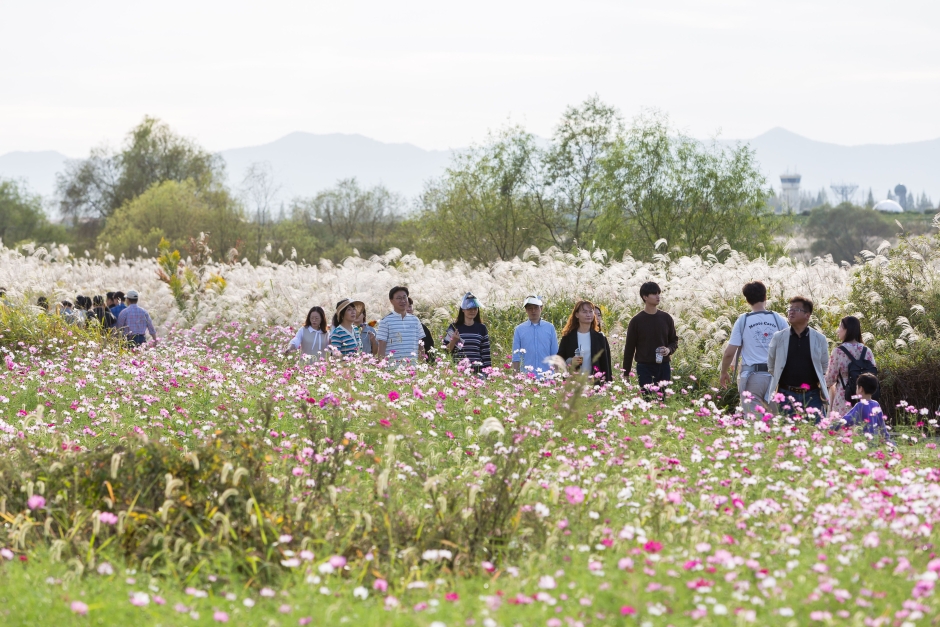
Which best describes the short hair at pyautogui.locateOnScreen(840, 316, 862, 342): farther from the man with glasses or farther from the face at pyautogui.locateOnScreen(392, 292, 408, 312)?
the face at pyautogui.locateOnScreen(392, 292, 408, 312)

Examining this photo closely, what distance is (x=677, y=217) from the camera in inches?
1035

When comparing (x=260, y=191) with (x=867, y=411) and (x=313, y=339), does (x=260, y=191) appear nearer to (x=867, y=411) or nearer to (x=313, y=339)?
(x=313, y=339)

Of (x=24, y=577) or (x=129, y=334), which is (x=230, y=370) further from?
(x=24, y=577)

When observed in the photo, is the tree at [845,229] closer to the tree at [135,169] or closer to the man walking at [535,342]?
the tree at [135,169]

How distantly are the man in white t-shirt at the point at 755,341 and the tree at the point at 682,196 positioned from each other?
16.1m

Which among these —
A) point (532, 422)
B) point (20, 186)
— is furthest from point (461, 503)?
point (20, 186)

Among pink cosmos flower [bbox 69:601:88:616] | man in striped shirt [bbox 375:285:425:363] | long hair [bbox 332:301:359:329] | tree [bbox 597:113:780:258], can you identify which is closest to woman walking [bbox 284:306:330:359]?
long hair [bbox 332:301:359:329]

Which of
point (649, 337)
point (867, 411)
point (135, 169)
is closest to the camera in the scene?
point (867, 411)

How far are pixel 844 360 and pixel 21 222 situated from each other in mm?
64208

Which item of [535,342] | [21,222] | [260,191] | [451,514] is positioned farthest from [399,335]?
[21,222]

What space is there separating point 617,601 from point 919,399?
9289 millimetres

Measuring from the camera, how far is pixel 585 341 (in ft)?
32.9

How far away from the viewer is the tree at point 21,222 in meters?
62.9

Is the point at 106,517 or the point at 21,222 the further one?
the point at 21,222
